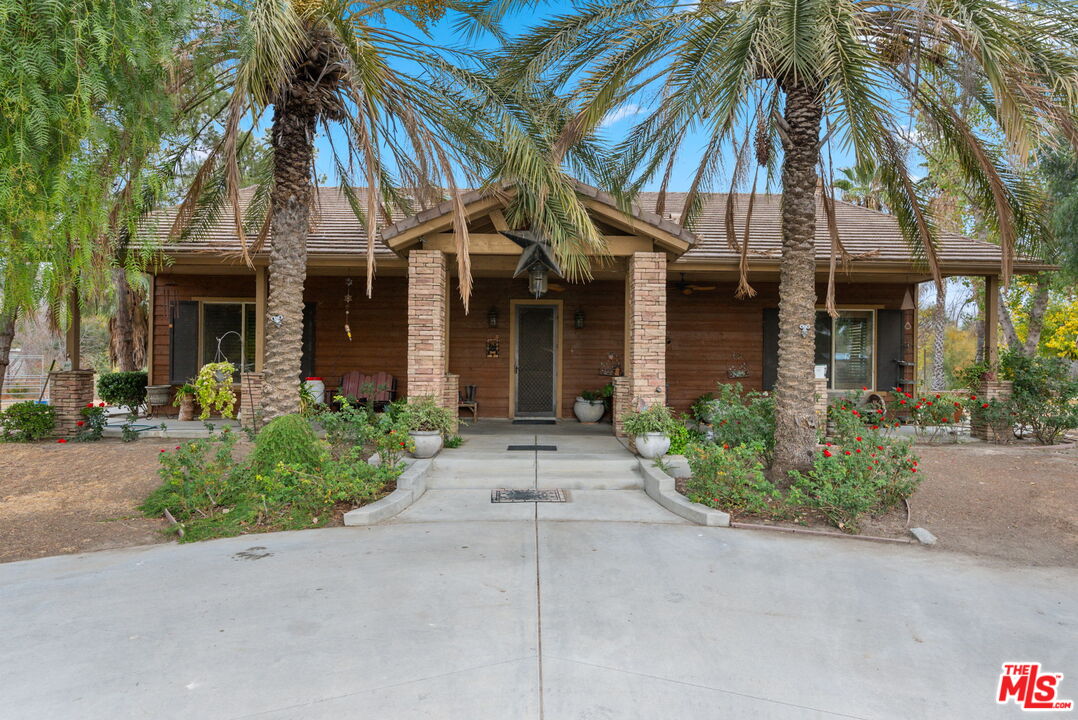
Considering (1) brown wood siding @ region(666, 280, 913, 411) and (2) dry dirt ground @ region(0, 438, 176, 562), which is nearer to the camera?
(2) dry dirt ground @ region(0, 438, 176, 562)

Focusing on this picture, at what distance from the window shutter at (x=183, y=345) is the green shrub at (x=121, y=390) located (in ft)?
2.19

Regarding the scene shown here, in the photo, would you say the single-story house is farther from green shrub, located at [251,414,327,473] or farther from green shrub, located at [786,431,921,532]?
green shrub, located at [786,431,921,532]

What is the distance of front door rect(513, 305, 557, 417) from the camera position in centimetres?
1123

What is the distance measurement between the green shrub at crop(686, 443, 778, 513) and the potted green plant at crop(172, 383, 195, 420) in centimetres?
878

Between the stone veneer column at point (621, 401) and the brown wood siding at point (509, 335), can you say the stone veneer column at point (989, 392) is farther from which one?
the stone veneer column at point (621, 401)

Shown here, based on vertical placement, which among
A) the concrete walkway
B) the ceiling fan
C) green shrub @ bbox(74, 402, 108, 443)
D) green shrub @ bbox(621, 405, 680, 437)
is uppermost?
the ceiling fan

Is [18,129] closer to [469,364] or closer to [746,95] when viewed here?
[746,95]

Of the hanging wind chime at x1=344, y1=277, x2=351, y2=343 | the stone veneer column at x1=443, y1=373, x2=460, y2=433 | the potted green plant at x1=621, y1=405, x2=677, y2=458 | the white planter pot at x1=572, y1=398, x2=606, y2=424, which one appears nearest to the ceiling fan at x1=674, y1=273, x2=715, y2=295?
the white planter pot at x1=572, y1=398, x2=606, y2=424

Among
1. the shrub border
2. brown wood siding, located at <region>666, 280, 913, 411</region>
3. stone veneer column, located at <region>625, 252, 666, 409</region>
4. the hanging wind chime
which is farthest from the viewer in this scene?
brown wood siding, located at <region>666, 280, 913, 411</region>

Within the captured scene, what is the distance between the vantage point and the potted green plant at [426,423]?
691cm

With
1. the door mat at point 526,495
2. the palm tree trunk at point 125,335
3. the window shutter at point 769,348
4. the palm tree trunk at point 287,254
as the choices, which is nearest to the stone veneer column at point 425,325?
the palm tree trunk at point 287,254

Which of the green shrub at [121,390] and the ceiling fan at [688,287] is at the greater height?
the ceiling fan at [688,287]

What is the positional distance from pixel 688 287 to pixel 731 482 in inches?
242

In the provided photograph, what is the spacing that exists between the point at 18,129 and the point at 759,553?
6.00m
